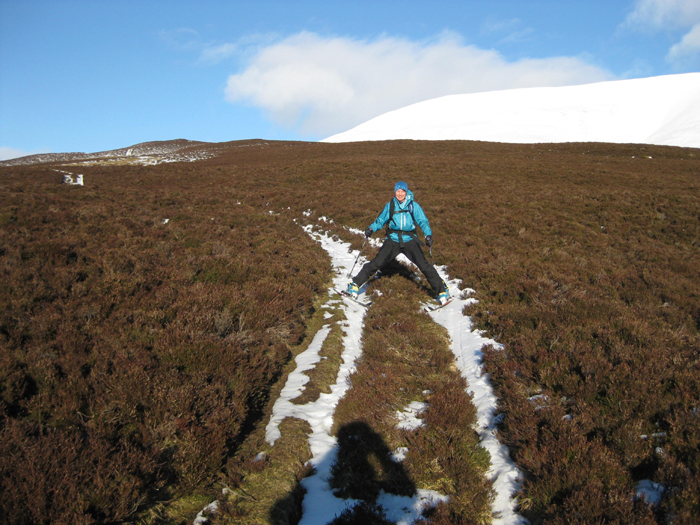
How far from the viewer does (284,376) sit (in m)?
5.64

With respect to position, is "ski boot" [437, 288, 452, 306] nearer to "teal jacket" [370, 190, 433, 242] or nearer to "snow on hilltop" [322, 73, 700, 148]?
"teal jacket" [370, 190, 433, 242]

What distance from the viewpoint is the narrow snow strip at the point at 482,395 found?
3338 mm

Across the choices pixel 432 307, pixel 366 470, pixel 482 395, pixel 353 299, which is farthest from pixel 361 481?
pixel 353 299

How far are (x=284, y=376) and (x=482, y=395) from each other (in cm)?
302

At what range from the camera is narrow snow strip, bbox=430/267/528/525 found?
3.34 m

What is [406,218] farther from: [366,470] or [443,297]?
[366,470]

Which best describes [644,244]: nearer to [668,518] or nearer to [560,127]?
[668,518]

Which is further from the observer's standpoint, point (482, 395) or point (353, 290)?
point (353, 290)

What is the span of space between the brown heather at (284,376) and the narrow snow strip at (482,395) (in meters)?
0.13

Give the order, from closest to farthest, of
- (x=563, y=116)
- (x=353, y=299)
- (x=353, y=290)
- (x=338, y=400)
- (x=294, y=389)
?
(x=338, y=400), (x=294, y=389), (x=353, y=290), (x=353, y=299), (x=563, y=116)

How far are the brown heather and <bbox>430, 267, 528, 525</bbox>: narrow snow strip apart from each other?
0.43 ft

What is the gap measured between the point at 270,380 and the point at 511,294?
5826mm

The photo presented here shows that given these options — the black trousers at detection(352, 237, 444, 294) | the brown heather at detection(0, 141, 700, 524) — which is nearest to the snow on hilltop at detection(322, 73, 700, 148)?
the black trousers at detection(352, 237, 444, 294)

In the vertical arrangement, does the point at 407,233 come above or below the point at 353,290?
above
